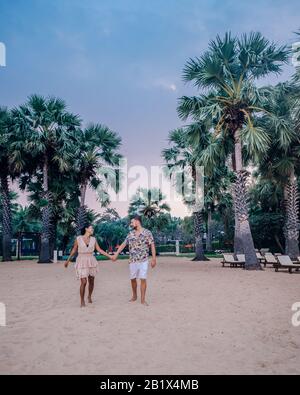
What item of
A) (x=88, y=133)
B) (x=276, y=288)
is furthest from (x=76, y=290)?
(x=88, y=133)

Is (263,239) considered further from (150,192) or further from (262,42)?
(262,42)

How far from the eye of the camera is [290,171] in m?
18.6

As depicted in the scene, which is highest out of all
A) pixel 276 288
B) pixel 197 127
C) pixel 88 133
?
pixel 88 133

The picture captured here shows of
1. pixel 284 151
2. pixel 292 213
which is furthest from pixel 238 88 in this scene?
pixel 292 213

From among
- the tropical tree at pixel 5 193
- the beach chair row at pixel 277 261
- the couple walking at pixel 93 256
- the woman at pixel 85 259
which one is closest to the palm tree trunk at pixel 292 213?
the beach chair row at pixel 277 261

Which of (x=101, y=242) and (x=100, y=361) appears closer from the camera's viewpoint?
(x=100, y=361)

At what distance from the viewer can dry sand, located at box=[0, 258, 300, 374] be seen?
3939mm

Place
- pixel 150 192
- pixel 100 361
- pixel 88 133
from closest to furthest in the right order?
pixel 100 361 < pixel 88 133 < pixel 150 192

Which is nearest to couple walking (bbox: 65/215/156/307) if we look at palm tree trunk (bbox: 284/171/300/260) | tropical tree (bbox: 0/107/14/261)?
palm tree trunk (bbox: 284/171/300/260)

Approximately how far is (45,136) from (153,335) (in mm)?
21963

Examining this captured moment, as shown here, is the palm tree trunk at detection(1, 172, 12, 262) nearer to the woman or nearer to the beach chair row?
the beach chair row
